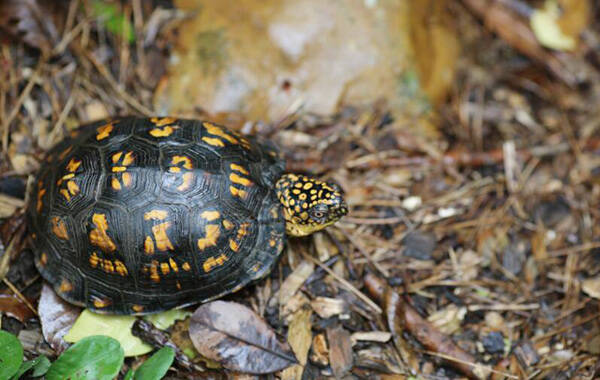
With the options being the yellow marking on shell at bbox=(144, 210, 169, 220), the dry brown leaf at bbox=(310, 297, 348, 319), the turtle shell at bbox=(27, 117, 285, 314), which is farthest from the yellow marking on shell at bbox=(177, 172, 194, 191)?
the dry brown leaf at bbox=(310, 297, 348, 319)

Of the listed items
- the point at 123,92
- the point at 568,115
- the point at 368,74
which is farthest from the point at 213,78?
the point at 568,115

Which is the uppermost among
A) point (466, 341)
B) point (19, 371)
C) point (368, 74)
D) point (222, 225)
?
point (368, 74)

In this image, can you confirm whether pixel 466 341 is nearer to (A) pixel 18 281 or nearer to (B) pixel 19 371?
(B) pixel 19 371

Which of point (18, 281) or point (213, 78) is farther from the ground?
point (213, 78)

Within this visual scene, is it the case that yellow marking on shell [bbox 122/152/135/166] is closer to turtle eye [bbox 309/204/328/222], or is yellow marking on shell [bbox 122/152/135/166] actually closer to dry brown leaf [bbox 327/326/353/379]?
turtle eye [bbox 309/204/328/222]

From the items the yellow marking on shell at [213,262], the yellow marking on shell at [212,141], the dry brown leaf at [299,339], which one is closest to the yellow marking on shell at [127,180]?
Result: the yellow marking on shell at [212,141]

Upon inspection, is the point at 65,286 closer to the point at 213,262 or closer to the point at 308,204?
the point at 213,262
